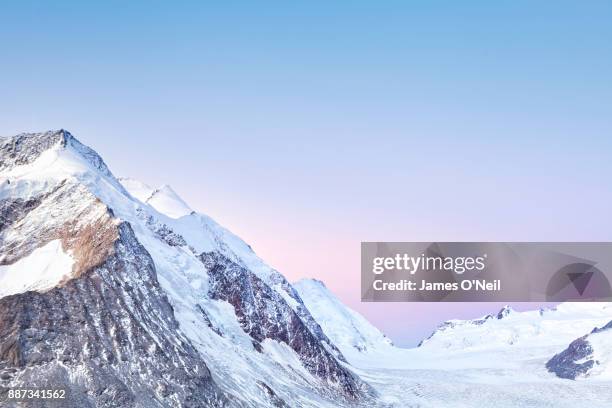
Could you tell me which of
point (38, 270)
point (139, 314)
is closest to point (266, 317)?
point (139, 314)

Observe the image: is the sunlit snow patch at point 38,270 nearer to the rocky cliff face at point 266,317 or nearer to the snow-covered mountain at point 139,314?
the snow-covered mountain at point 139,314

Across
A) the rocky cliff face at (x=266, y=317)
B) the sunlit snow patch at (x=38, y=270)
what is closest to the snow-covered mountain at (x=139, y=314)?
the sunlit snow patch at (x=38, y=270)

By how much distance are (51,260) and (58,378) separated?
27071 mm

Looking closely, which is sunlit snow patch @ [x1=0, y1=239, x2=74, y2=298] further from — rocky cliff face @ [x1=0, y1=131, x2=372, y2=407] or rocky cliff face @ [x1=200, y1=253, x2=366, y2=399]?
rocky cliff face @ [x1=200, y1=253, x2=366, y2=399]

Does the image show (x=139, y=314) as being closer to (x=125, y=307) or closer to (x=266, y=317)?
(x=125, y=307)

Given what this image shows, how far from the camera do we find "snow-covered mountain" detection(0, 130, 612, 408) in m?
83.4

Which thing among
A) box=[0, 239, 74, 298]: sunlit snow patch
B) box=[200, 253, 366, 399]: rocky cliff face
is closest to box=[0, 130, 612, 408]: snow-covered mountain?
box=[0, 239, 74, 298]: sunlit snow patch

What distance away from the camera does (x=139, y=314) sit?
9619cm

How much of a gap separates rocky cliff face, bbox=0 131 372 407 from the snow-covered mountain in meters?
0.22

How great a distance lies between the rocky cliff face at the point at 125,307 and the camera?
82.9m

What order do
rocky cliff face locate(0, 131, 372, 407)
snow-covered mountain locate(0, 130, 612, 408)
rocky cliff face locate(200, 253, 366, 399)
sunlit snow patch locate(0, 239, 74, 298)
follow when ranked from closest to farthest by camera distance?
rocky cliff face locate(0, 131, 372, 407) → snow-covered mountain locate(0, 130, 612, 408) → sunlit snow patch locate(0, 239, 74, 298) → rocky cliff face locate(200, 253, 366, 399)

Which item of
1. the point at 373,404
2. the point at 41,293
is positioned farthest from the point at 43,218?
the point at 373,404

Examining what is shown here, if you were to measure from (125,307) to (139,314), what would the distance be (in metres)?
2.37

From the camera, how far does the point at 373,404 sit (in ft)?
499
